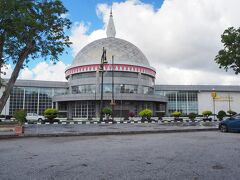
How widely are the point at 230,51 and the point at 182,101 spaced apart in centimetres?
3860

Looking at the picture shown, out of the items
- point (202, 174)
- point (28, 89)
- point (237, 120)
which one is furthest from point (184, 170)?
point (28, 89)

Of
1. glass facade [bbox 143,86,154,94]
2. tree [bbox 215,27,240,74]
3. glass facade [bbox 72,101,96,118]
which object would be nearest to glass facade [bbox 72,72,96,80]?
glass facade [bbox 72,101,96,118]

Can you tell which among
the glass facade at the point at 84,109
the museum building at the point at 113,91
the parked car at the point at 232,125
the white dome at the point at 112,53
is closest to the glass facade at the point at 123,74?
the museum building at the point at 113,91

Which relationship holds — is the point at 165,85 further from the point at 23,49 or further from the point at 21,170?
the point at 21,170

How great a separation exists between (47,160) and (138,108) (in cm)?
4910

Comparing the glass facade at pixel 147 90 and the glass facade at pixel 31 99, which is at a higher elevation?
the glass facade at pixel 147 90

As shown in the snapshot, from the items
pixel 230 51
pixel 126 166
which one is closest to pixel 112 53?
pixel 230 51

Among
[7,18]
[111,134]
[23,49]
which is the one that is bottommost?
[111,134]

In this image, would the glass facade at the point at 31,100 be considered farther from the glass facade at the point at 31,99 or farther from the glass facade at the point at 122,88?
the glass facade at the point at 122,88

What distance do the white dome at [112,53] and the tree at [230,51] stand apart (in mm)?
29524

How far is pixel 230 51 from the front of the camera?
2775cm

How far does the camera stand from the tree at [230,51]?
2736cm

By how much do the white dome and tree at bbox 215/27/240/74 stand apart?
29.5 metres

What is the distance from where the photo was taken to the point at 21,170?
5.78 meters
